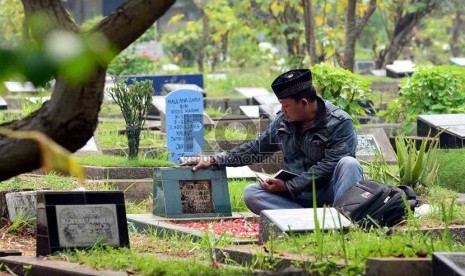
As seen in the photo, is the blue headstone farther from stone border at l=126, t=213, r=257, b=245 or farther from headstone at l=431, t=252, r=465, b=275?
headstone at l=431, t=252, r=465, b=275

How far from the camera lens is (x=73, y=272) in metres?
7.71

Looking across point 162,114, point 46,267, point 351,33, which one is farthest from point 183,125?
point 351,33

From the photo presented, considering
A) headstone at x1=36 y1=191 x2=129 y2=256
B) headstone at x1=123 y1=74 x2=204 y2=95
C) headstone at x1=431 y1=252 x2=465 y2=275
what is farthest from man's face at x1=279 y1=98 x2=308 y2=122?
headstone at x1=123 y1=74 x2=204 y2=95

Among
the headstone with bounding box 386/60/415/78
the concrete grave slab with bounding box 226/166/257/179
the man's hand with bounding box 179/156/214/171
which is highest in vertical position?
the man's hand with bounding box 179/156/214/171

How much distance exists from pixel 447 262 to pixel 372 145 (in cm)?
699

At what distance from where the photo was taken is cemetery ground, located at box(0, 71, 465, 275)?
7508 millimetres

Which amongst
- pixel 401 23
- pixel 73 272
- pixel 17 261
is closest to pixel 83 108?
pixel 73 272

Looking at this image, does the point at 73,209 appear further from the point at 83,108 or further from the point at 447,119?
the point at 447,119

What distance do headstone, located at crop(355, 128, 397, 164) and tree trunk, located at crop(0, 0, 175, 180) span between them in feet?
24.3

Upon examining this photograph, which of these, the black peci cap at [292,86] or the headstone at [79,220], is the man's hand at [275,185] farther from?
the headstone at [79,220]

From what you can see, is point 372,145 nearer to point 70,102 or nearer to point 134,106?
point 134,106

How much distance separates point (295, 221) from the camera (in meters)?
8.58

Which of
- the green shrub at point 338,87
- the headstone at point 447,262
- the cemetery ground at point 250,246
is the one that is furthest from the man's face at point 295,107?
the green shrub at point 338,87

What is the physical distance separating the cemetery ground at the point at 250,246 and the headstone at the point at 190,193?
44 cm
